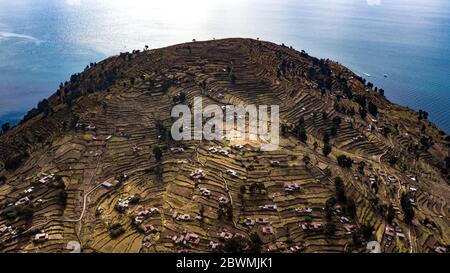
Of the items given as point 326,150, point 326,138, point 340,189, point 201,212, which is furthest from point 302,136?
point 201,212

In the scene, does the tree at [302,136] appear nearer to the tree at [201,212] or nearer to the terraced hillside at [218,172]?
the terraced hillside at [218,172]

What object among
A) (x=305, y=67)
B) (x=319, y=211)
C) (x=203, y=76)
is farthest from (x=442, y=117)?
(x=319, y=211)

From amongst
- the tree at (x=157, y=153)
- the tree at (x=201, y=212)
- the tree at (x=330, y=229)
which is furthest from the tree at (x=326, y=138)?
the tree at (x=201, y=212)

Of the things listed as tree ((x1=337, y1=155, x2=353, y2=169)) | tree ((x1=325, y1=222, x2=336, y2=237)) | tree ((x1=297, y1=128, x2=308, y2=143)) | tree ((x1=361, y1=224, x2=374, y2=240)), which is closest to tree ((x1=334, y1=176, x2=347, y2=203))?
tree ((x1=337, y1=155, x2=353, y2=169))

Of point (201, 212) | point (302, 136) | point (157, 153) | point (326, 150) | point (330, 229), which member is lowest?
point (330, 229)

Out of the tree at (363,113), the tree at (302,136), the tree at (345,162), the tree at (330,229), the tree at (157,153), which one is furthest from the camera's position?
the tree at (363,113)

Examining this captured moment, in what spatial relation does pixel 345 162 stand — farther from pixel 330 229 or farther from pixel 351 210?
pixel 330 229

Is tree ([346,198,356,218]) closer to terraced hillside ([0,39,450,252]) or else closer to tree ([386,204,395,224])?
terraced hillside ([0,39,450,252])

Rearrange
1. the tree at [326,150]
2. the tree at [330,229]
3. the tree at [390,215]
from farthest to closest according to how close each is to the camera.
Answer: the tree at [326,150] → the tree at [390,215] → the tree at [330,229]

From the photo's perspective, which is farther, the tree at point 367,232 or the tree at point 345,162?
the tree at point 345,162
